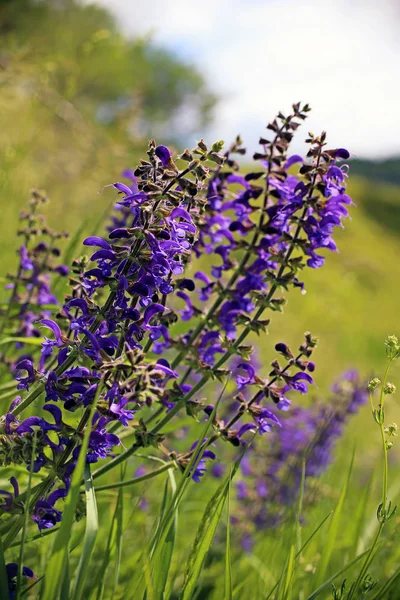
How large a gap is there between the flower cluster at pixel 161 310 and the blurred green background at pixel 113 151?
1.89 feet

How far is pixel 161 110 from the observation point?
103ft

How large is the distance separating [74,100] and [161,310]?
38.3ft

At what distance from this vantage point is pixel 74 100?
1223 centimetres

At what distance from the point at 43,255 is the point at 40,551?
130 cm

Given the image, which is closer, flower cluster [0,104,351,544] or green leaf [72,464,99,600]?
green leaf [72,464,99,600]

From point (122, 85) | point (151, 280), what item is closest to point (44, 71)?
point (151, 280)

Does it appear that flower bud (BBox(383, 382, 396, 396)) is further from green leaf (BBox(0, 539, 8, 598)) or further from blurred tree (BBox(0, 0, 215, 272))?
blurred tree (BBox(0, 0, 215, 272))

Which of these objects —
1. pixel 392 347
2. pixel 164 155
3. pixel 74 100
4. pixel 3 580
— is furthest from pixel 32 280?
pixel 74 100

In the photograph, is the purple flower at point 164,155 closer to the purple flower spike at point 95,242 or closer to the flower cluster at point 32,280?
the purple flower spike at point 95,242

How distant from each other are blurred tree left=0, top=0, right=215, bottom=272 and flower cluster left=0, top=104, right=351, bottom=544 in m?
1.45

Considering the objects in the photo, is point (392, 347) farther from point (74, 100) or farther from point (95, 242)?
point (74, 100)

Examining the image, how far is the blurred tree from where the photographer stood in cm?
Result: 405

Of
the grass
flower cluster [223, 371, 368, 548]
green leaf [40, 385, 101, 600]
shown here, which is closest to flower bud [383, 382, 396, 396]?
the grass

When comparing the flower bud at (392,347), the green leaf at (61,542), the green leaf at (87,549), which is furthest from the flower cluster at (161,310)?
the flower bud at (392,347)
